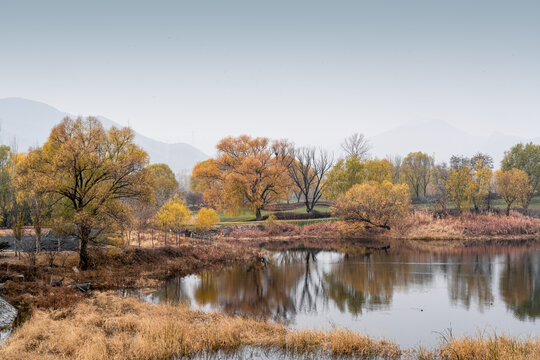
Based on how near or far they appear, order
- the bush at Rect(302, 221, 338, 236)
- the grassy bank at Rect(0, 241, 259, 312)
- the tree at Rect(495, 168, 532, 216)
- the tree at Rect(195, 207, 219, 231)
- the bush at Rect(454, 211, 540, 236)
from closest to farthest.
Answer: the grassy bank at Rect(0, 241, 259, 312) → the tree at Rect(195, 207, 219, 231) → the bush at Rect(454, 211, 540, 236) → the bush at Rect(302, 221, 338, 236) → the tree at Rect(495, 168, 532, 216)

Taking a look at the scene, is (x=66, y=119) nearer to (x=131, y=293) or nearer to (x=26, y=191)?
(x=26, y=191)

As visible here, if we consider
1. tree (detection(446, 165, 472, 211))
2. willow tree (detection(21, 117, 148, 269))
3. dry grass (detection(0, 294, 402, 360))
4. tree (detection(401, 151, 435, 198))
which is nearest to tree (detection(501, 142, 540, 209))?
tree (detection(446, 165, 472, 211))

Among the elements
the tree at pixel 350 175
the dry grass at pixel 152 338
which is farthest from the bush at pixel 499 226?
the dry grass at pixel 152 338

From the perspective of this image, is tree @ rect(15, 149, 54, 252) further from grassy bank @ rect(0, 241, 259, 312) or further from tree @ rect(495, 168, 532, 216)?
tree @ rect(495, 168, 532, 216)

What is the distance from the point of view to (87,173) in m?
27.4

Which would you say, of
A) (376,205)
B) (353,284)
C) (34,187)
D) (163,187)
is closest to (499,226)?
(376,205)

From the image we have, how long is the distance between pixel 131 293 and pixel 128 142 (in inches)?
479

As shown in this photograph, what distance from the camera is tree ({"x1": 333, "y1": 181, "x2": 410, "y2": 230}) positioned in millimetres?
53812

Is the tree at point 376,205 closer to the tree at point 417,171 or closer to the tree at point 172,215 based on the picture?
the tree at point 172,215

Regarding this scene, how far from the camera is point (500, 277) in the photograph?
89.6ft

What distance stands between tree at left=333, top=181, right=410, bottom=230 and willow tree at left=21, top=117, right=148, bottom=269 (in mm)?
34404

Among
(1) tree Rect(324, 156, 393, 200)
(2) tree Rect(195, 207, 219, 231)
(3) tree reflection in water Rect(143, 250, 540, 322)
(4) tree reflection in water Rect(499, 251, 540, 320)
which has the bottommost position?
(3) tree reflection in water Rect(143, 250, 540, 322)

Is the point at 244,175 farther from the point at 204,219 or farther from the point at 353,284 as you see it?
the point at 353,284

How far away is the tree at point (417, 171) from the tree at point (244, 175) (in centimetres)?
4017
